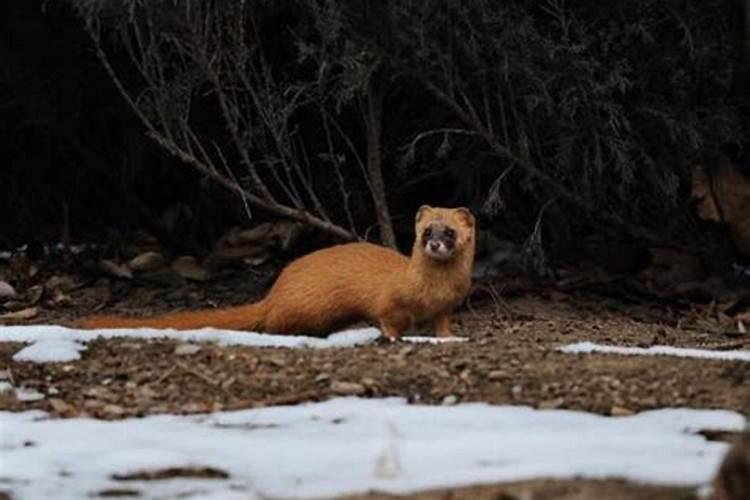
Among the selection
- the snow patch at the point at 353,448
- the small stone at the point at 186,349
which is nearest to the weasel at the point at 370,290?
the small stone at the point at 186,349

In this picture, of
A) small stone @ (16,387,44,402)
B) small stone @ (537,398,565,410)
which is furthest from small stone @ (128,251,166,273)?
small stone @ (537,398,565,410)

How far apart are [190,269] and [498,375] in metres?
4.92

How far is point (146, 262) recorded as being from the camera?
9.98m

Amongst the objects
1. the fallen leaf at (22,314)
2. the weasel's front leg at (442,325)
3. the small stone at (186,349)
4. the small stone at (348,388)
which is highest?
the small stone at (348,388)

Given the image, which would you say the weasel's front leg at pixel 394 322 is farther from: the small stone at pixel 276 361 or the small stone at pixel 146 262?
the small stone at pixel 146 262

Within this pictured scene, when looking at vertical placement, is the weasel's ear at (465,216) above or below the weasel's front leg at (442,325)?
above

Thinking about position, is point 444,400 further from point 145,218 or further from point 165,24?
point 145,218

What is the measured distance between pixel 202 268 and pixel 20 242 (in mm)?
1785

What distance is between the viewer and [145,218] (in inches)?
425

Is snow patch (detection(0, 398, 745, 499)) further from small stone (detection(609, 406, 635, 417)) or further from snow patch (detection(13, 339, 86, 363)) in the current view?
snow patch (detection(13, 339, 86, 363))

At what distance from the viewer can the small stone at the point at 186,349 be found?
19.0 feet

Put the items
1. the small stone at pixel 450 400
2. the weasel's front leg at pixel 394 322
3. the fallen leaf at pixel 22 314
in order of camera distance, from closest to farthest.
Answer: the small stone at pixel 450 400 < the weasel's front leg at pixel 394 322 < the fallen leaf at pixel 22 314

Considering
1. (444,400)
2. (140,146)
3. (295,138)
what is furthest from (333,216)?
(444,400)

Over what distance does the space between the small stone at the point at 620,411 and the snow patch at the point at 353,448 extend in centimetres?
5
